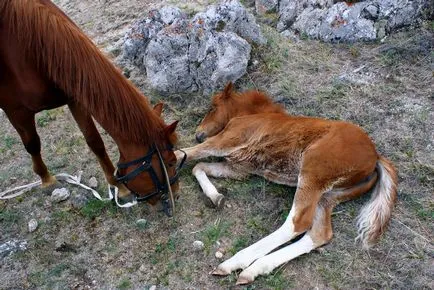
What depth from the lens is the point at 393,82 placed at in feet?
16.1

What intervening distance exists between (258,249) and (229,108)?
5.37 feet

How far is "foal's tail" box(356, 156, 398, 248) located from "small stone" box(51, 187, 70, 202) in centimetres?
258

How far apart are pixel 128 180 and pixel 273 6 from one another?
13.9 feet

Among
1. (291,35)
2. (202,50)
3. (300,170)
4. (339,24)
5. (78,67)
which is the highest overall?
(78,67)

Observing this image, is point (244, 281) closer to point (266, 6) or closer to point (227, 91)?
point (227, 91)

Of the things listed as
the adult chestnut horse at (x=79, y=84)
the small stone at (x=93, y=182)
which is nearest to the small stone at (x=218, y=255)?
the adult chestnut horse at (x=79, y=84)

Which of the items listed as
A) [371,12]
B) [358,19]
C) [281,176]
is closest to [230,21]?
[358,19]

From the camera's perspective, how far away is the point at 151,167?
309 centimetres

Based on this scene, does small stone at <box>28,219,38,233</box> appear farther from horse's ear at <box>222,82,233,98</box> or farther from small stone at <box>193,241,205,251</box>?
horse's ear at <box>222,82,233,98</box>

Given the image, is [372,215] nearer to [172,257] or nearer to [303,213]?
[303,213]

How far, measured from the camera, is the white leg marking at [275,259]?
10.5ft

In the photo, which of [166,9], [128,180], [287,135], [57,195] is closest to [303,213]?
[287,135]

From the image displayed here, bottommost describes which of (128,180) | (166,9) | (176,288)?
(176,288)

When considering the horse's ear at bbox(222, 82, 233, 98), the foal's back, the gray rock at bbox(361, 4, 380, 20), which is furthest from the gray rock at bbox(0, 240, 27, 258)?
the gray rock at bbox(361, 4, 380, 20)
